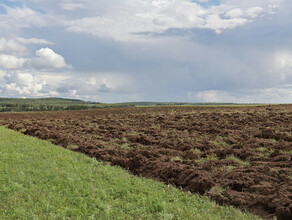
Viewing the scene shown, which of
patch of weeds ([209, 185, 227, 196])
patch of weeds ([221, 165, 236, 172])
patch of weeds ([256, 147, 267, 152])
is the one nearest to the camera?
patch of weeds ([209, 185, 227, 196])

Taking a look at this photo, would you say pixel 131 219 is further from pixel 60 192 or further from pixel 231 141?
pixel 231 141

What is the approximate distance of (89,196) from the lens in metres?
7.51

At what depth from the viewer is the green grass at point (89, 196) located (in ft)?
21.4

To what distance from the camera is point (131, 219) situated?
6238 mm

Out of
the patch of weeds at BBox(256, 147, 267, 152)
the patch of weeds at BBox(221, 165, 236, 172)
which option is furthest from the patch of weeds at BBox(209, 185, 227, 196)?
the patch of weeds at BBox(256, 147, 267, 152)

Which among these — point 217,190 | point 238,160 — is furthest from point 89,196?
point 238,160

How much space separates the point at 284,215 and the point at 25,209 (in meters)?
6.92

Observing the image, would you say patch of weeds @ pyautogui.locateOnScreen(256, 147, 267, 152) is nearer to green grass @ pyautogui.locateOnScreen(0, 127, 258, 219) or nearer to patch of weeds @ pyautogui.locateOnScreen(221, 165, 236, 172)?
patch of weeds @ pyautogui.locateOnScreen(221, 165, 236, 172)

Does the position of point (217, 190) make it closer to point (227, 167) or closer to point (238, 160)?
point (227, 167)

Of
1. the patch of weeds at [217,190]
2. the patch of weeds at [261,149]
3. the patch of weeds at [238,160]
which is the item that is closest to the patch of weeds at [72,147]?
the patch of weeds at [238,160]

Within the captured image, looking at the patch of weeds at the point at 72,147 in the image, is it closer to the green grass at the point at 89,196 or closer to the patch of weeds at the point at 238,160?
the green grass at the point at 89,196

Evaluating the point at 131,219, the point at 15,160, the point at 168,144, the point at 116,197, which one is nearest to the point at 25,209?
the point at 116,197

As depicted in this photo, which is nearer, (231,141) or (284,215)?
(284,215)

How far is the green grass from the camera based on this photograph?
652 centimetres
